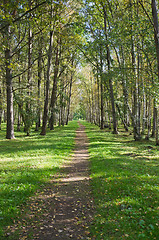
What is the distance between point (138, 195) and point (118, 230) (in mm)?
1969

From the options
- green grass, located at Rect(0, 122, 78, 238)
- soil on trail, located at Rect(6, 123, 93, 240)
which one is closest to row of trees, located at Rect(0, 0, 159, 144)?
green grass, located at Rect(0, 122, 78, 238)

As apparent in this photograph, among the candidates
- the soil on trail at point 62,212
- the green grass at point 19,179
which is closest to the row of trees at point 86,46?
the green grass at point 19,179

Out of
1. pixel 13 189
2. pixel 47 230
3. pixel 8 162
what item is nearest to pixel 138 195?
pixel 47 230

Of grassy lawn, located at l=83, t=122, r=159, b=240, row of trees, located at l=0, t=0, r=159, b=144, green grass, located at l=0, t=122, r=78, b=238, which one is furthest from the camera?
row of trees, located at l=0, t=0, r=159, b=144

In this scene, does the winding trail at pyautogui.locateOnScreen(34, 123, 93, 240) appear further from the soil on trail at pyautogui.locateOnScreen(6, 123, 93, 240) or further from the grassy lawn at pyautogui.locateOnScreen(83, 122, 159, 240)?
the grassy lawn at pyautogui.locateOnScreen(83, 122, 159, 240)

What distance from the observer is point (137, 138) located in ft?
69.2

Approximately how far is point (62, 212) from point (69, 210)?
0.84 feet

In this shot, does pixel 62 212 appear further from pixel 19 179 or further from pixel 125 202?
pixel 19 179

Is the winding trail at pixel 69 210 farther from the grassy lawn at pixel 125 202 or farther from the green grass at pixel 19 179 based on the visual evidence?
the green grass at pixel 19 179

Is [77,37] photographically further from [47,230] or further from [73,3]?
[47,230]

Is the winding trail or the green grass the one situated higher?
the green grass

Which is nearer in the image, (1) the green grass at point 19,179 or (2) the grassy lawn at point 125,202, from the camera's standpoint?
(2) the grassy lawn at point 125,202

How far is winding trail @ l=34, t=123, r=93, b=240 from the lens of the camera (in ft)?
16.4

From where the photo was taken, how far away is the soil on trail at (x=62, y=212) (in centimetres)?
498
